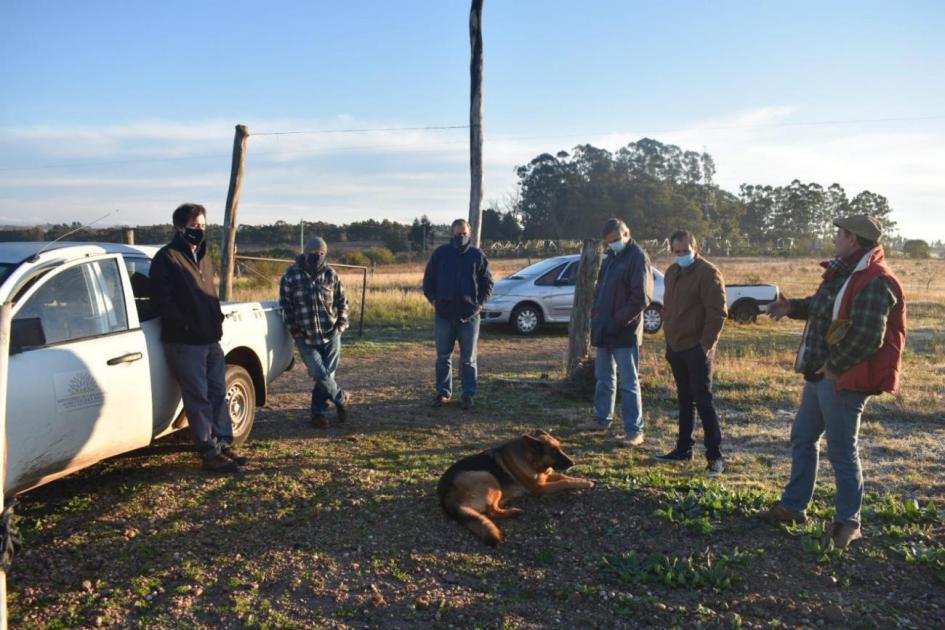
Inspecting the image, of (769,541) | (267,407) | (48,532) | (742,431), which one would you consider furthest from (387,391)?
(769,541)

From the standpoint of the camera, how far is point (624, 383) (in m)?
6.51

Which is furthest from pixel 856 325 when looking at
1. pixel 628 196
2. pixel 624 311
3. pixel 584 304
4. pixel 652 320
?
pixel 628 196

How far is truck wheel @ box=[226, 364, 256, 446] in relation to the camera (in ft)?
19.0

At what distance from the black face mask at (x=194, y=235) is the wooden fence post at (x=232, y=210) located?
6019 mm

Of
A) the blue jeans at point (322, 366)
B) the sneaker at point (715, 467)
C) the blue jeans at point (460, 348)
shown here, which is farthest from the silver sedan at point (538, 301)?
the sneaker at point (715, 467)

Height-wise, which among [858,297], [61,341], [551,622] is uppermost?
[858,297]

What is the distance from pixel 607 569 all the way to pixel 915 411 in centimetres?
597

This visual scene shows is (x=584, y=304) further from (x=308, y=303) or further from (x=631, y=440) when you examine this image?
(x=308, y=303)

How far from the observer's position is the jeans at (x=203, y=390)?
16.2ft

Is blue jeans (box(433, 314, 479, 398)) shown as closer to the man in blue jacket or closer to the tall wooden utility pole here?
the man in blue jacket

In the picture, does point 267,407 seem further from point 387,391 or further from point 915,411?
point 915,411

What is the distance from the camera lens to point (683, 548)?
4.07 meters

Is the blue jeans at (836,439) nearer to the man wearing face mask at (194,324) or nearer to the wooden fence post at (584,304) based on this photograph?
the man wearing face mask at (194,324)

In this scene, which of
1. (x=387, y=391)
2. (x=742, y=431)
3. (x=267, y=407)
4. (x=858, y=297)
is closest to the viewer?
(x=858, y=297)
